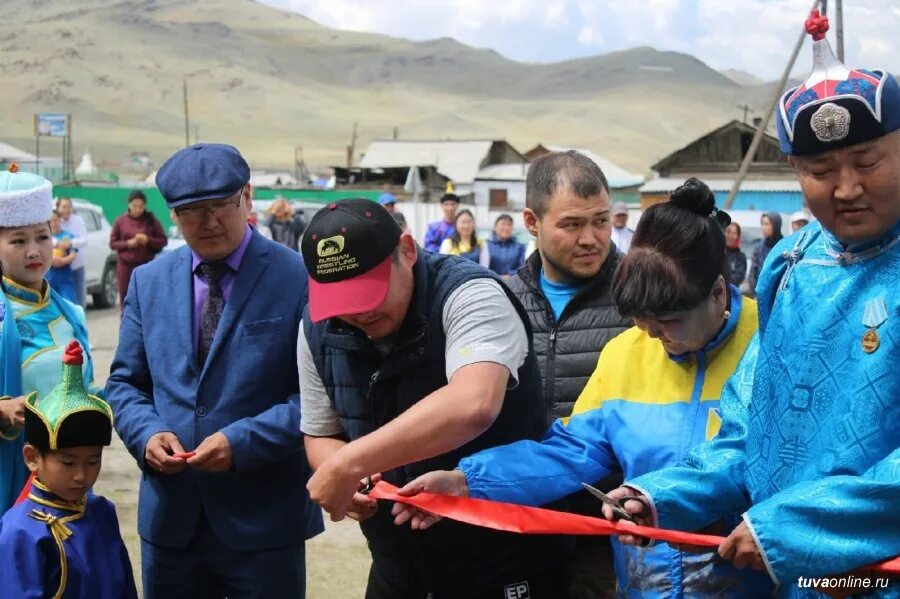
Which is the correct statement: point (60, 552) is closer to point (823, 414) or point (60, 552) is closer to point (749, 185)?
point (823, 414)

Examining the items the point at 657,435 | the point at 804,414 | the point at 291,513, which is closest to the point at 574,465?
the point at 657,435

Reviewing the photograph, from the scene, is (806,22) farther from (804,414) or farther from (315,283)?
(315,283)

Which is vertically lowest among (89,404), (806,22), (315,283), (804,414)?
(89,404)

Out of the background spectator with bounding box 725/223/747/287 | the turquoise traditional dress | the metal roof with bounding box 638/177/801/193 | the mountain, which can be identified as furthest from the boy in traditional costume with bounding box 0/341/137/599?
the mountain

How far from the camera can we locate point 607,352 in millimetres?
2789

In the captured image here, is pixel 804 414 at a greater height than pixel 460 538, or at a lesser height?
greater

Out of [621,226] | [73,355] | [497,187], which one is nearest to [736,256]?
[621,226]

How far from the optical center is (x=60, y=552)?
3.26 meters

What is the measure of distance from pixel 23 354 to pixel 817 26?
308cm

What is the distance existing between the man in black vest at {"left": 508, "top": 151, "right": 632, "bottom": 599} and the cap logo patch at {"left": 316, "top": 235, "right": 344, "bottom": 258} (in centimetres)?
118

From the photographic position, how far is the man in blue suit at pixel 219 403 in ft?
10.5

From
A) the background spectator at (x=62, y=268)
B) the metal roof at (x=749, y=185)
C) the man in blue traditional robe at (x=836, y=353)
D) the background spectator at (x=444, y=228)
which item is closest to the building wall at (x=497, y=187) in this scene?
the metal roof at (x=749, y=185)

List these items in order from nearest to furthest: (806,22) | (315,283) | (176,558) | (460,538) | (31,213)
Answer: (806,22), (315,283), (460,538), (176,558), (31,213)

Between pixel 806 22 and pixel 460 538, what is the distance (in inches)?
63.2
